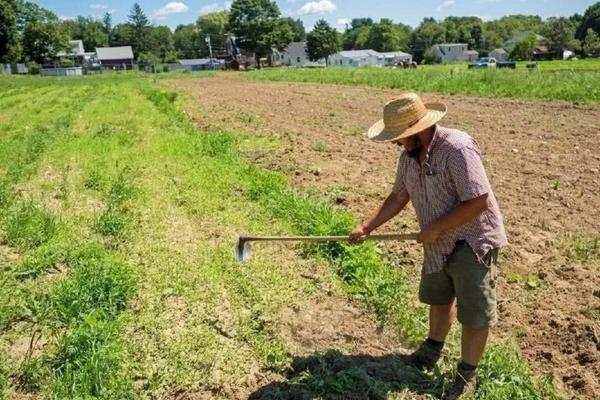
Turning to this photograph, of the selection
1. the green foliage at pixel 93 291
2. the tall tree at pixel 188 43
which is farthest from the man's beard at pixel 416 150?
the tall tree at pixel 188 43

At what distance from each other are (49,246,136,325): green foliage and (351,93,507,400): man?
255cm

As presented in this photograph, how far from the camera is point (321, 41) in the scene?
9188cm

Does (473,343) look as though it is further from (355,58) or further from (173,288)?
(355,58)

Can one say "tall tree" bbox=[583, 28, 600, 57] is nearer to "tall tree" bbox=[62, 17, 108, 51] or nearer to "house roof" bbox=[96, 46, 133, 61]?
"house roof" bbox=[96, 46, 133, 61]

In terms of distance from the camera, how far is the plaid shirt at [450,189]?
2.75 m

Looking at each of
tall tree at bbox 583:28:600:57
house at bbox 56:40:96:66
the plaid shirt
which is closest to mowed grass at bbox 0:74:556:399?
the plaid shirt

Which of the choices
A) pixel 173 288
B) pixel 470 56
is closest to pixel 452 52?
pixel 470 56

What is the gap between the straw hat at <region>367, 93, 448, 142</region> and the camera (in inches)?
113

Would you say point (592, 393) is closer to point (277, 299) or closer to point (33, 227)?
point (277, 299)

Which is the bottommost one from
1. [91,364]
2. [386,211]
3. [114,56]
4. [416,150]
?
[91,364]

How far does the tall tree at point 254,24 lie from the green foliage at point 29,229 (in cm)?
7116

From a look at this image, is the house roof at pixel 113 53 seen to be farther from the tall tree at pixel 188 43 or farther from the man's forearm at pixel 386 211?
the man's forearm at pixel 386 211

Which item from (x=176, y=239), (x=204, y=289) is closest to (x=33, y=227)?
(x=176, y=239)

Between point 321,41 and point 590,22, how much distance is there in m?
52.1
